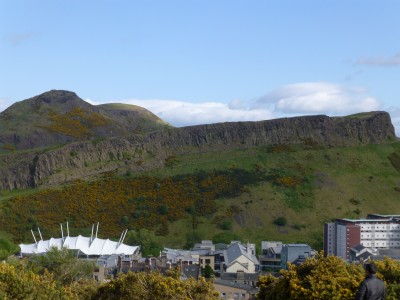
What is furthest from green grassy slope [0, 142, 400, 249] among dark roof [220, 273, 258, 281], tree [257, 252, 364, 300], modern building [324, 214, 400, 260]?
tree [257, 252, 364, 300]

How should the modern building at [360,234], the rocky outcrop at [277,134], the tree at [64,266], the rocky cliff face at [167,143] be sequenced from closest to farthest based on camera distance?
the tree at [64,266] < the modern building at [360,234] < the rocky cliff face at [167,143] < the rocky outcrop at [277,134]

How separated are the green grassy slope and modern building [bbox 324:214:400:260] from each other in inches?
153

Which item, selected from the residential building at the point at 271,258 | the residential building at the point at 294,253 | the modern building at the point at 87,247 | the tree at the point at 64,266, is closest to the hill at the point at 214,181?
the modern building at the point at 87,247

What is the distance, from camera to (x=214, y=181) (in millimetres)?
118562

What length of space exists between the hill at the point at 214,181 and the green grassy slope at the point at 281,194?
0.18 meters

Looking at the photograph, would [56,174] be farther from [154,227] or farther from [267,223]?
[267,223]

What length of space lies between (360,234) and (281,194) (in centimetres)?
2483

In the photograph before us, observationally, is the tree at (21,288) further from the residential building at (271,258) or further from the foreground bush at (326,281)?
the residential building at (271,258)

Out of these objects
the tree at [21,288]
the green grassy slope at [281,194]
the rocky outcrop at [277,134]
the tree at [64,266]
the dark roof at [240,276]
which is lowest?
the dark roof at [240,276]

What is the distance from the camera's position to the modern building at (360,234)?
289ft

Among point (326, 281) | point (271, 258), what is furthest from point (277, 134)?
point (326, 281)

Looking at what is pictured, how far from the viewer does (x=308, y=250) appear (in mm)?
80188

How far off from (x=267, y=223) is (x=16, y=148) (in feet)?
→ 251

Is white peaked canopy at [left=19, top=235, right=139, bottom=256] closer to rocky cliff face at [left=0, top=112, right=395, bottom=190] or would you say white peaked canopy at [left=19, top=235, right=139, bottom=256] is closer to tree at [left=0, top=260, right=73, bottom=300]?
rocky cliff face at [left=0, top=112, right=395, bottom=190]
